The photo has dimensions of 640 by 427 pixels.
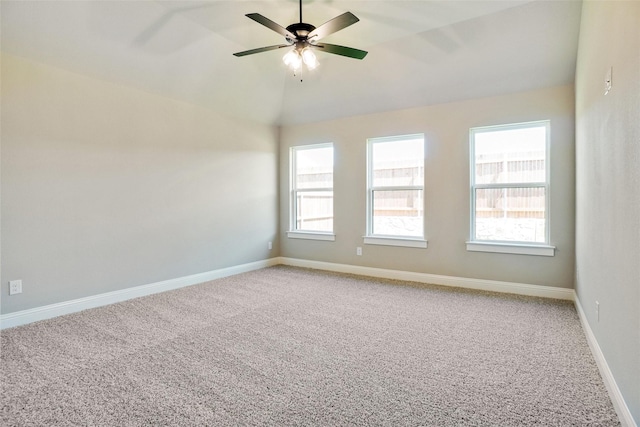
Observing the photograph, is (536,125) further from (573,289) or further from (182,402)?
(182,402)

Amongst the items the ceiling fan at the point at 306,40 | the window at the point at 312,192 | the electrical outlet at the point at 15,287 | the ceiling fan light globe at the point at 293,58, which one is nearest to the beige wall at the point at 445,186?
the window at the point at 312,192

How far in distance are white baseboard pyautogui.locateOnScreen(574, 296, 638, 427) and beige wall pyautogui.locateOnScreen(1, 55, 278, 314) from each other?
14.0 ft

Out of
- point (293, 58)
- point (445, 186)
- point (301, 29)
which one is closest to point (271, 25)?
point (301, 29)

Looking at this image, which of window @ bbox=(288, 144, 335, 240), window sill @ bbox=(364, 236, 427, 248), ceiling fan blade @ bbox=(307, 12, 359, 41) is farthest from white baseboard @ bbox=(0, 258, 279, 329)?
ceiling fan blade @ bbox=(307, 12, 359, 41)

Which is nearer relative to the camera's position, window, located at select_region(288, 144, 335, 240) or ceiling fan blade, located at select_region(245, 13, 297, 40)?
ceiling fan blade, located at select_region(245, 13, 297, 40)

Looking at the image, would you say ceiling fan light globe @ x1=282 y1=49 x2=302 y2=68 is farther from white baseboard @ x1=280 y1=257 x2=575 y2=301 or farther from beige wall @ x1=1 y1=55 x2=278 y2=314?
white baseboard @ x1=280 y1=257 x2=575 y2=301

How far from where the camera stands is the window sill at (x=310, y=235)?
5.54m

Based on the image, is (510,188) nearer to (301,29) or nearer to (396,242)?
(396,242)

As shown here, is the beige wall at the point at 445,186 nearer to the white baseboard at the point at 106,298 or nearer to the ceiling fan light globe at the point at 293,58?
the white baseboard at the point at 106,298

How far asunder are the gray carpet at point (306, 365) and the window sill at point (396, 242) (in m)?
1.10

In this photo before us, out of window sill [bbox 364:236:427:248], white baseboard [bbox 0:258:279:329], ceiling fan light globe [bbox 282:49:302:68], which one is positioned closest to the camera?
ceiling fan light globe [bbox 282:49:302:68]

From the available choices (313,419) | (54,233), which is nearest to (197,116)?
(54,233)

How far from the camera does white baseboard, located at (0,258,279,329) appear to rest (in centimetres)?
313

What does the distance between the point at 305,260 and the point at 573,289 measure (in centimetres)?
366
